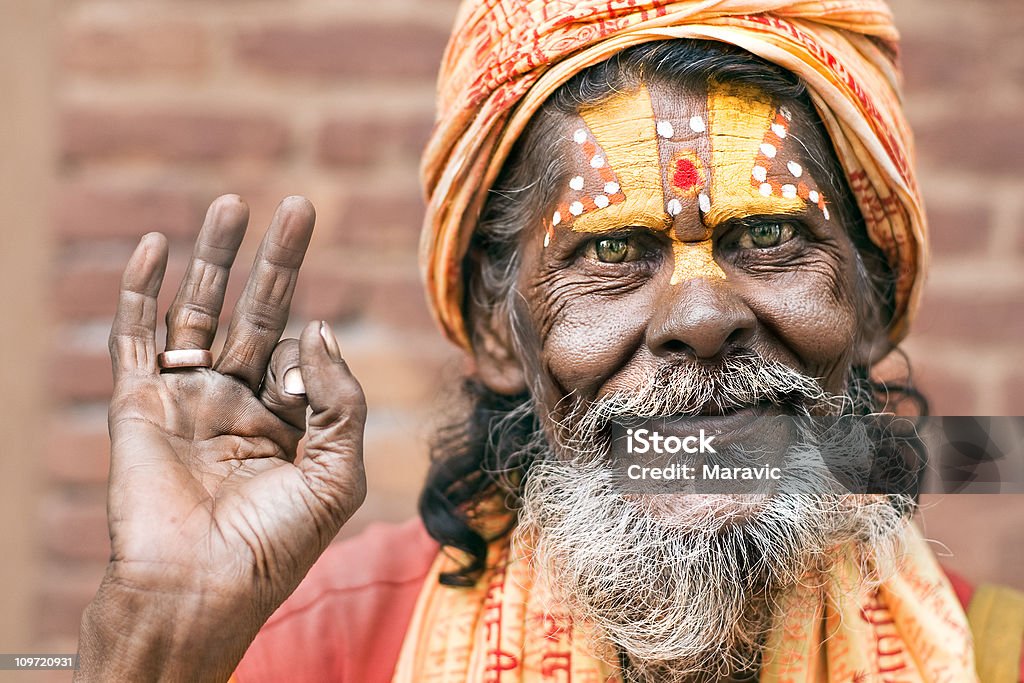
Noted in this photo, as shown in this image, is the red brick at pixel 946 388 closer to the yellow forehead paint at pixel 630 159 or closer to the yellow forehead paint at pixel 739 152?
the yellow forehead paint at pixel 739 152

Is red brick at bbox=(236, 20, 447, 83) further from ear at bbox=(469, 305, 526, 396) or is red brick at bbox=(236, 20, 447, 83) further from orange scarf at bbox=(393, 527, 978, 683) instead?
orange scarf at bbox=(393, 527, 978, 683)

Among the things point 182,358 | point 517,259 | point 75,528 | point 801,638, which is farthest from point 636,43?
point 75,528

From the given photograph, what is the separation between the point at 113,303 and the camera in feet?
8.54

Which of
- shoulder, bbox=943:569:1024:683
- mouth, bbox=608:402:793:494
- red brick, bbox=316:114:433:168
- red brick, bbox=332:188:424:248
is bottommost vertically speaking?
shoulder, bbox=943:569:1024:683

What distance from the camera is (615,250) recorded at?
1.74 metres

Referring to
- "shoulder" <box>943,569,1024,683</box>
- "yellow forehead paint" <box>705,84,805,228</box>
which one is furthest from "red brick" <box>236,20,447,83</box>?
"shoulder" <box>943,569,1024,683</box>

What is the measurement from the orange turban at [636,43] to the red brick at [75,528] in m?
1.18

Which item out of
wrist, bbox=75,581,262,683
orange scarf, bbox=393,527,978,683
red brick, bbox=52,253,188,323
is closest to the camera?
wrist, bbox=75,581,262,683

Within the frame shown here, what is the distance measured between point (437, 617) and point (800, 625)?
63cm

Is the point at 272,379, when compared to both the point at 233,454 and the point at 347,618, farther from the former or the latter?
the point at 347,618

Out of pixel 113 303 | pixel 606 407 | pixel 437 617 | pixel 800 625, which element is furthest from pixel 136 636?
pixel 113 303

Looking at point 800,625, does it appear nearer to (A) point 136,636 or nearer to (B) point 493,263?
(B) point 493,263

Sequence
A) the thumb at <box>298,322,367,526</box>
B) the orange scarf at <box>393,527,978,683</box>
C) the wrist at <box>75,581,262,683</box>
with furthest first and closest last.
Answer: the orange scarf at <box>393,527,978,683</box>
the thumb at <box>298,322,367,526</box>
the wrist at <box>75,581,262,683</box>

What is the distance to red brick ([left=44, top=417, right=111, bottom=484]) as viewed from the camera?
2.61m
